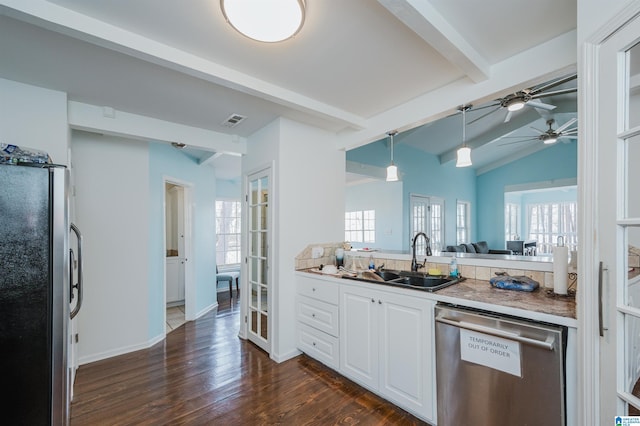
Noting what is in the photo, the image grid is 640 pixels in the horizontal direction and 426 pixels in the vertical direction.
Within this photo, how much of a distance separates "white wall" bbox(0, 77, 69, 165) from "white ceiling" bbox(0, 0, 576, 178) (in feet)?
0.30

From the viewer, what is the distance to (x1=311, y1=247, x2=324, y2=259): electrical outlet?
312 cm

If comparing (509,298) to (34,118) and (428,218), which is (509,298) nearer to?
(34,118)

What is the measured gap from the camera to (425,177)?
21.4 feet

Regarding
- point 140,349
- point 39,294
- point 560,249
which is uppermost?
point 560,249

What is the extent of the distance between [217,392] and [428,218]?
5.62 m

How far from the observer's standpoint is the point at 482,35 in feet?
5.59

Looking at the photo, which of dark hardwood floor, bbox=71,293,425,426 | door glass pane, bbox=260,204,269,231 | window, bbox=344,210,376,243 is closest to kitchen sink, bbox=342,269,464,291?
dark hardwood floor, bbox=71,293,425,426

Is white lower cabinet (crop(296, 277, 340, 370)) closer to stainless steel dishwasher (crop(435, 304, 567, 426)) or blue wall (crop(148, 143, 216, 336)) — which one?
stainless steel dishwasher (crop(435, 304, 567, 426))

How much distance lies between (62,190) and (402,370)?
7.25 feet

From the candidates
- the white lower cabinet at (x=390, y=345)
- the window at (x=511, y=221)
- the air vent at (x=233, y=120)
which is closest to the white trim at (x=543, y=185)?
the window at (x=511, y=221)

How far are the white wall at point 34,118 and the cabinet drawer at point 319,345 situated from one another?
2539 millimetres

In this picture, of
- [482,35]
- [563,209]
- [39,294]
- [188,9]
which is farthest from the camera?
[563,209]

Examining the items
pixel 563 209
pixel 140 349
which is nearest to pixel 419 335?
pixel 140 349

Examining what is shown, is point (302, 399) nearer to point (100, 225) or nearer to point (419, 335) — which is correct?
point (419, 335)
